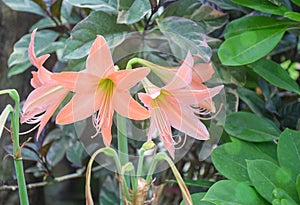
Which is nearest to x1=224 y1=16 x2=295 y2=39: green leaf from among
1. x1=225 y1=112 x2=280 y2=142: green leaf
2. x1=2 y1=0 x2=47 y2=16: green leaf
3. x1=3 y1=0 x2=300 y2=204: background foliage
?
x1=3 y1=0 x2=300 y2=204: background foliage

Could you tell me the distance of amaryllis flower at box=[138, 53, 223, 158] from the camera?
0.40 m

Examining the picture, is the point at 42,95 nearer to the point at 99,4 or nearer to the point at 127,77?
the point at 127,77

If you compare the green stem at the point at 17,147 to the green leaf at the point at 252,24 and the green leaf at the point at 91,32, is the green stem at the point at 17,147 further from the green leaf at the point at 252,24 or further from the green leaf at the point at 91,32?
the green leaf at the point at 252,24

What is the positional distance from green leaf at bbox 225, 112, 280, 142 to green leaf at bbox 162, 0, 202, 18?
153mm

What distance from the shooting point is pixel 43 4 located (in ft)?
2.36

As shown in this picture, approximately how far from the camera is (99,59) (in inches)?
15.2

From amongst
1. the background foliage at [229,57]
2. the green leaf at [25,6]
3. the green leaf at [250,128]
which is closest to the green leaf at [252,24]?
the background foliage at [229,57]

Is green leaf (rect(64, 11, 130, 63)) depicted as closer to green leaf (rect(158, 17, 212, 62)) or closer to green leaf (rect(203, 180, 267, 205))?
green leaf (rect(158, 17, 212, 62))

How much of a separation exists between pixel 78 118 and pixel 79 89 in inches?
1.2

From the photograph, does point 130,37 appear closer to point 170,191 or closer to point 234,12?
point 234,12

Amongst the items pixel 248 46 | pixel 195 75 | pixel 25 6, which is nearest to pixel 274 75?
pixel 248 46

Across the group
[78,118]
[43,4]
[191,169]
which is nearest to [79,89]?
[78,118]

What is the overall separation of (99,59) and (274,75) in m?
0.29

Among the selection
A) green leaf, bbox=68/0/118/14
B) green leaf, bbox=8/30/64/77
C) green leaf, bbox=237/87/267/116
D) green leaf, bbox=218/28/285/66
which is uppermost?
green leaf, bbox=68/0/118/14
